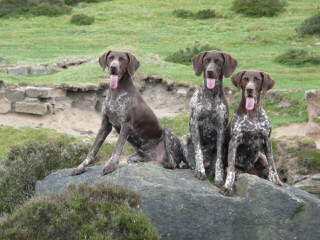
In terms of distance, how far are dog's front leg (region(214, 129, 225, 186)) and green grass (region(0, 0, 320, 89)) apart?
11981 millimetres

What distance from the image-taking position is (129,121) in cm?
1157

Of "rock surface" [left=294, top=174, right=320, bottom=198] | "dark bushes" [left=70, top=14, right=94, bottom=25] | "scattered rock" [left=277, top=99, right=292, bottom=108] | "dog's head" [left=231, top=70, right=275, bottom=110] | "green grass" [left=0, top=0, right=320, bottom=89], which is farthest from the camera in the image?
"dark bushes" [left=70, top=14, right=94, bottom=25]

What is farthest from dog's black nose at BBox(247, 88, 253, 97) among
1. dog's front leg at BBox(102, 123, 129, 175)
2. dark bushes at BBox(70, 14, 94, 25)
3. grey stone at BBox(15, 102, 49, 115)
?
dark bushes at BBox(70, 14, 94, 25)

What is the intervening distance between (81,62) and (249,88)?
1756cm

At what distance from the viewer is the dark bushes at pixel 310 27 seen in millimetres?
32781

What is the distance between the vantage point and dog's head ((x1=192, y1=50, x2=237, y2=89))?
36.5ft

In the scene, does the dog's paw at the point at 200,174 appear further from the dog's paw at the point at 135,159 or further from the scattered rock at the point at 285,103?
the scattered rock at the point at 285,103

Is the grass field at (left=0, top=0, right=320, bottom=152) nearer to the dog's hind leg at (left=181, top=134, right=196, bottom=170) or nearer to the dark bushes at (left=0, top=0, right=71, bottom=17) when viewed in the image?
the dark bushes at (left=0, top=0, right=71, bottom=17)

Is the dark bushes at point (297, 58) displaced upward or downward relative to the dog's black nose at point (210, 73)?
downward

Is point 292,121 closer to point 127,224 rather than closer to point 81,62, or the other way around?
point 81,62

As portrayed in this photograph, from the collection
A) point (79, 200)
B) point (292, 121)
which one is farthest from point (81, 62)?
point (79, 200)

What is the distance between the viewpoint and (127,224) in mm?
9703

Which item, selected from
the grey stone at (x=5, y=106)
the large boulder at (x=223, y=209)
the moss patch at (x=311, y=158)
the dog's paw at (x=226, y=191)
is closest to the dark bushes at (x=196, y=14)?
the grey stone at (x=5, y=106)

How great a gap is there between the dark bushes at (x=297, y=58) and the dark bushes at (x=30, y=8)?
16370mm
